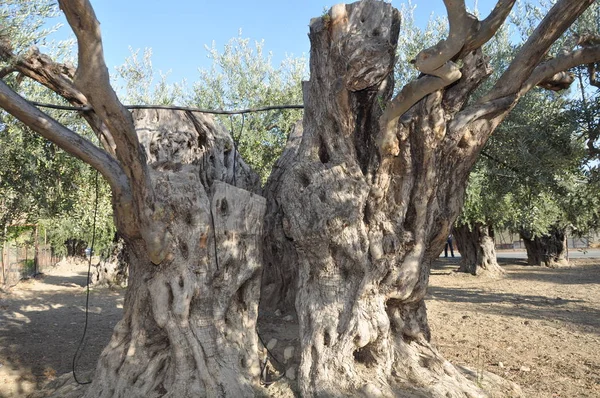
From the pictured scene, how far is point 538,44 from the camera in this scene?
4789mm

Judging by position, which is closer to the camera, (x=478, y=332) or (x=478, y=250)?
(x=478, y=332)

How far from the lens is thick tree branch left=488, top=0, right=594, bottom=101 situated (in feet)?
14.7

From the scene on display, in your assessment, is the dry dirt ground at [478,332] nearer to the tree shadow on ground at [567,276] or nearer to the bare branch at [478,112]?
the tree shadow on ground at [567,276]

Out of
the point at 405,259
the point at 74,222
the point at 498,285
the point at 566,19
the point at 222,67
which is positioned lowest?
the point at 498,285

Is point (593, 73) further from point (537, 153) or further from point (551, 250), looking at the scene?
point (551, 250)

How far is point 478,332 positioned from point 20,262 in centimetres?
1578

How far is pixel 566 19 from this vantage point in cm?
452

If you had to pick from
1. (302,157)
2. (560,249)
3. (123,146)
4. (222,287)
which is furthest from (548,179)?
(560,249)

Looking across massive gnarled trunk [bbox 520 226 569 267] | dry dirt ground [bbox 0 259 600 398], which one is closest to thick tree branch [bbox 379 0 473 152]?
dry dirt ground [bbox 0 259 600 398]

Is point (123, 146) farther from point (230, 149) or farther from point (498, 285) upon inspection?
point (498, 285)

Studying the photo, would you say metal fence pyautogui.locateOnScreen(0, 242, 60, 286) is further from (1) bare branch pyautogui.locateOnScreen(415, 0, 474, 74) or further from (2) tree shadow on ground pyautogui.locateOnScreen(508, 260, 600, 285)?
(2) tree shadow on ground pyautogui.locateOnScreen(508, 260, 600, 285)

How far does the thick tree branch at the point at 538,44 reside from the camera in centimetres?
449

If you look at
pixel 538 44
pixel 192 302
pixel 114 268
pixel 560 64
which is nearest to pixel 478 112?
pixel 538 44

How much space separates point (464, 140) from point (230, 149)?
2.90m
